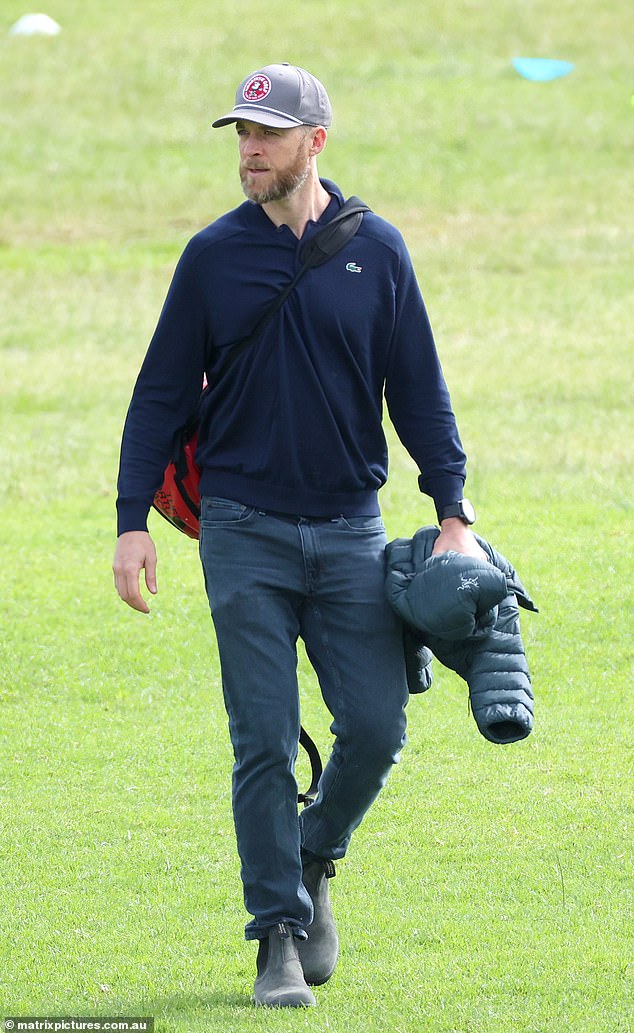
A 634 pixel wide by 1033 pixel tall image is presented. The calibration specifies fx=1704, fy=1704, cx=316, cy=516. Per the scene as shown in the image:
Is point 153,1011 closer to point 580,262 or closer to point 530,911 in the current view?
point 530,911

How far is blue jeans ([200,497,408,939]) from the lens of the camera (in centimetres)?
426

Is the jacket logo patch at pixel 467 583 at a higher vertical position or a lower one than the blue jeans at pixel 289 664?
higher

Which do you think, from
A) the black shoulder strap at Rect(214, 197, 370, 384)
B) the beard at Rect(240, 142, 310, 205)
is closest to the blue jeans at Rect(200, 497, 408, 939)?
the black shoulder strap at Rect(214, 197, 370, 384)

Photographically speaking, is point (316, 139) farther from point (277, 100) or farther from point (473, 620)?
point (473, 620)

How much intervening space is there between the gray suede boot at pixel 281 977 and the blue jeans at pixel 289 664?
37 mm

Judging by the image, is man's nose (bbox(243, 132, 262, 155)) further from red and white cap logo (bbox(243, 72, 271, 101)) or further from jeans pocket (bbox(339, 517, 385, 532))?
jeans pocket (bbox(339, 517, 385, 532))

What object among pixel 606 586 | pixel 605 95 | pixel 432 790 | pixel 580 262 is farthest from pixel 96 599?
pixel 605 95

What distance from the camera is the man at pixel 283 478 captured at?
14.0 feet

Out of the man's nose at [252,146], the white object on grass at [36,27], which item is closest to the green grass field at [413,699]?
the man's nose at [252,146]

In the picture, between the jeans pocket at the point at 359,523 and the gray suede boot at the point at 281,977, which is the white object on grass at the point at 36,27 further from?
the gray suede boot at the point at 281,977

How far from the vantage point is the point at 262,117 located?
4.34 m

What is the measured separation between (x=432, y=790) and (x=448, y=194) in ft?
65.6

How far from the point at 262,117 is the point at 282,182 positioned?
170 mm

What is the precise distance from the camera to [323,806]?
4.59 meters
